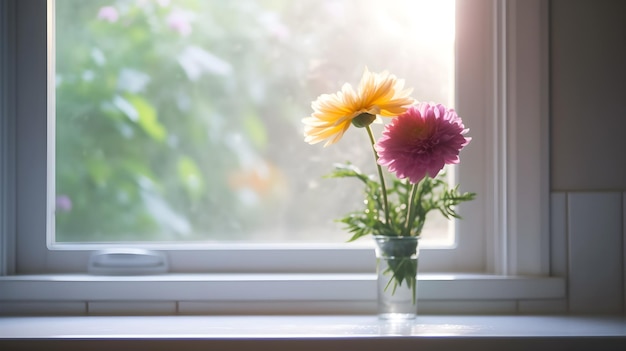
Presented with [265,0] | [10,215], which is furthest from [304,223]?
[10,215]

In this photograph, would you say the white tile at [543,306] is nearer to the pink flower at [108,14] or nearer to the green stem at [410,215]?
the green stem at [410,215]

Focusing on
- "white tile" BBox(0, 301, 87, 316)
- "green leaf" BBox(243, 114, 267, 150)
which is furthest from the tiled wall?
"white tile" BBox(0, 301, 87, 316)

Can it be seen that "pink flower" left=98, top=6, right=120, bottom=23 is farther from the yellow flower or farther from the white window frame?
the yellow flower

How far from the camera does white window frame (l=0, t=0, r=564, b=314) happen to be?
1.48 m

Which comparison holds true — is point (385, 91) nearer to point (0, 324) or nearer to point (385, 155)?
point (385, 155)

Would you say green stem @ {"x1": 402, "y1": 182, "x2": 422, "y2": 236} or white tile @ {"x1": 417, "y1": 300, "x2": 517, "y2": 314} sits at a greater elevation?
green stem @ {"x1": 402, "y1": 182, "x2": 422, "y2": 236}

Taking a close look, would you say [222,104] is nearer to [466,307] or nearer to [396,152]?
[396,152]

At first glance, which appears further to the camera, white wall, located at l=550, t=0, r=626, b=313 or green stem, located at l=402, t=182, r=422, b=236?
white wall, located at l=550, t=0, r=626, b=313

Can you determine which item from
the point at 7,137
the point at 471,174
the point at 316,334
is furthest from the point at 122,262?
the point at 471,174

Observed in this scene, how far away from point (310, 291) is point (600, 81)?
66 cm

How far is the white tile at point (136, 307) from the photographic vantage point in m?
1.47

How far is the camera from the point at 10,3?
4.99 ft

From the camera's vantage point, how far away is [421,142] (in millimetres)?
1286

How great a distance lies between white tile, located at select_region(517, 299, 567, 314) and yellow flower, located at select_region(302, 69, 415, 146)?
0.44m
